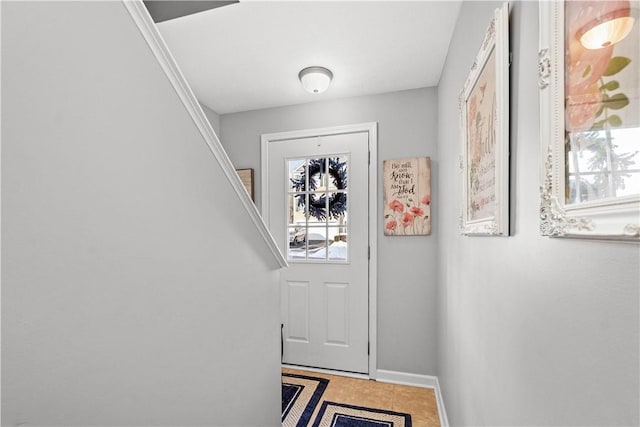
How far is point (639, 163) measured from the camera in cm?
36

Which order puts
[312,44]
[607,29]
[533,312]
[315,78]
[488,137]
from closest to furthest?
1. [607,29]
2. [533,312]
3. [488,137]
4. [312,44]
5. [315,78]

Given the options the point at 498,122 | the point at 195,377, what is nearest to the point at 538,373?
the point at 498,122

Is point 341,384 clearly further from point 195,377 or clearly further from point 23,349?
point 23,349

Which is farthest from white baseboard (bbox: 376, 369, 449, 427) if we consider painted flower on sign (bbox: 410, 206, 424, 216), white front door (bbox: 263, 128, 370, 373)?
painted flower on sign (bbox: 410, 206, 424, 216)

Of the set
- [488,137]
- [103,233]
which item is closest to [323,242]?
[488,137]

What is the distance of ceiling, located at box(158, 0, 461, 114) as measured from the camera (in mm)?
1571

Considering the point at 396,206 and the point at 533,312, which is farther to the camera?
the point at 396,206

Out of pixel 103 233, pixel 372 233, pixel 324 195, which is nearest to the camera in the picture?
pixel 103 233

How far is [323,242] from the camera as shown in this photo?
104 inches

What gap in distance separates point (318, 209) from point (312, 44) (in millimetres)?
1270

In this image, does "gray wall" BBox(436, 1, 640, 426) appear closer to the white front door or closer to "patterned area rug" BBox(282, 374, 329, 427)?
"patterned area rug" BBox(282, 374, 329, 427)

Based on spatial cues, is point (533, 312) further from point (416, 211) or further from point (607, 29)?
point (416, 211)

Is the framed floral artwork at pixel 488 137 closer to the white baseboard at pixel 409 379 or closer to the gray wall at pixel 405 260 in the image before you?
the gray wall at pixel 405 260

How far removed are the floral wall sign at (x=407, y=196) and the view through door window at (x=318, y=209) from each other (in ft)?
1.18
